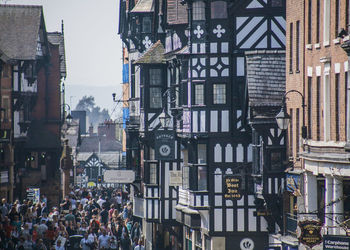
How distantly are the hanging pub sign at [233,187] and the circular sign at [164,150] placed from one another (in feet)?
22.4

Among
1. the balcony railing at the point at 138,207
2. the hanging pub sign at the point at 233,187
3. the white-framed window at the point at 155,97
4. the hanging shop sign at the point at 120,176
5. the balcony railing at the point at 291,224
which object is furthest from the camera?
the hanging shop sign at the point at 120,176

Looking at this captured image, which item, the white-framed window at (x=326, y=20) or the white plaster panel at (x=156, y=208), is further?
the white plaster panel at (x=156, y=208)

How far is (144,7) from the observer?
61125 mm

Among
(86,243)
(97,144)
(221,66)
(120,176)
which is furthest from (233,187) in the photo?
(97,144)

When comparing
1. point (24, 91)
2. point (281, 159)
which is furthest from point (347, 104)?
point (24, 91)

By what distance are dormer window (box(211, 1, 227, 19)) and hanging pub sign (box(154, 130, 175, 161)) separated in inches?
232

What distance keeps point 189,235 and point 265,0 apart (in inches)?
469

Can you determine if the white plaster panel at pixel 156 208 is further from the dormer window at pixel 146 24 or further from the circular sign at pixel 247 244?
the dormer window at pixel 146 24

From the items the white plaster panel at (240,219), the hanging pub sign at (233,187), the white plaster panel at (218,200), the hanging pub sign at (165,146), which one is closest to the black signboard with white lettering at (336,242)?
the hanging pub sign at (233,187)

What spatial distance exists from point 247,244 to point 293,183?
921cm

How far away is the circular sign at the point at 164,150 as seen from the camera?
51.9 metres

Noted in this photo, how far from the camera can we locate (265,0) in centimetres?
4722

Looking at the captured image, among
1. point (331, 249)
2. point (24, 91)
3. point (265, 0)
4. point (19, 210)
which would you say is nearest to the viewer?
point (331, 249)

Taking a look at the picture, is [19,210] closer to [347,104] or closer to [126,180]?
[126,180]
